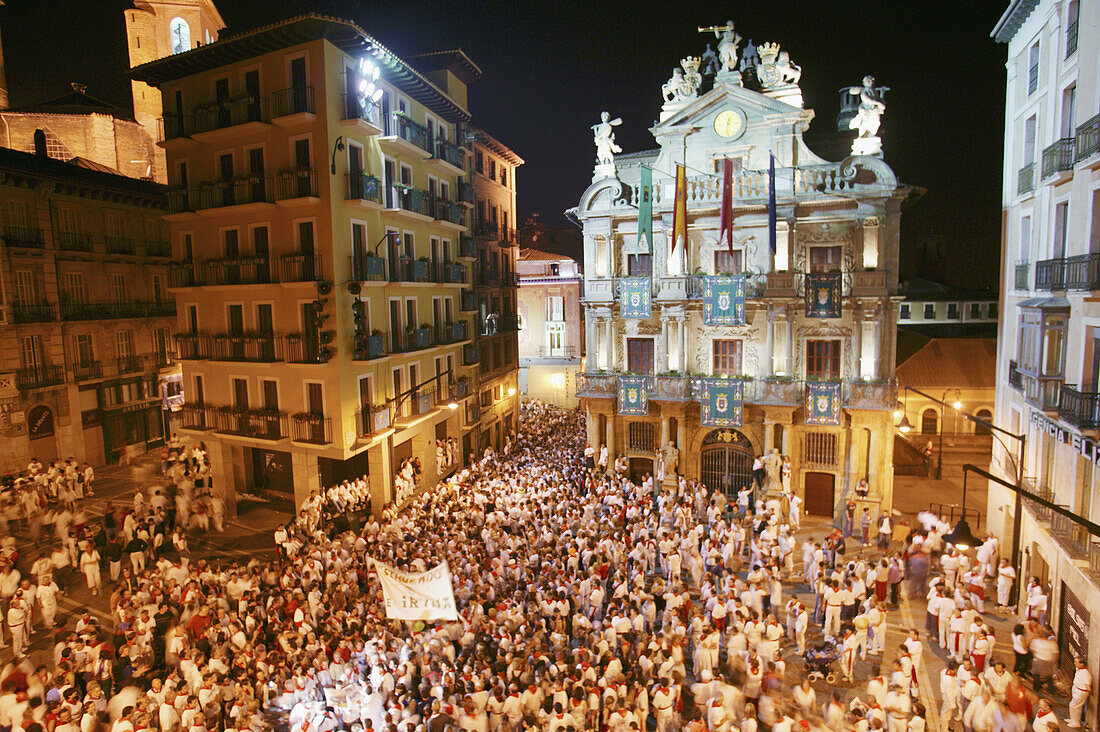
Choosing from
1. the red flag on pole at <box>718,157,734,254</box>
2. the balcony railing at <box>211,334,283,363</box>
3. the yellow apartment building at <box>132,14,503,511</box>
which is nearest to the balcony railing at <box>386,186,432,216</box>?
the yellow apartment building at <box>132,14,503,511</box>

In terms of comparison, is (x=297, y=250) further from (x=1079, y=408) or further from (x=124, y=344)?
(x=1079, y=408)

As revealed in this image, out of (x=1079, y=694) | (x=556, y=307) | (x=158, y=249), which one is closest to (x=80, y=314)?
(x=158, y=249)

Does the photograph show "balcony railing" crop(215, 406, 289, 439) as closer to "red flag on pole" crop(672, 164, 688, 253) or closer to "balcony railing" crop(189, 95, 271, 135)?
"balcony railing" crop(189, 95, 271, 135)

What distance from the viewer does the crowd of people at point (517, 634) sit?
12.6m

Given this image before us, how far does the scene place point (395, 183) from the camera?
27641 millimetres

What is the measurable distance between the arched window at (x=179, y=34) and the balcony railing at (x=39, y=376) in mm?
29779

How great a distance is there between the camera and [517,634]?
15.0 m

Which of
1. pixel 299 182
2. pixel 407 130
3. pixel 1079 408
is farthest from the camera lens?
pixel 407 130

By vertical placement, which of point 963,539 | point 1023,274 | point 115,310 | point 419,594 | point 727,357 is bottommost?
point 419,594

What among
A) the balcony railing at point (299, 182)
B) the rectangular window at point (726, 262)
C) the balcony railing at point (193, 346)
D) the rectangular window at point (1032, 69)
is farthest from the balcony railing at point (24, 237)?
the rectangular window at point (1032, 69)

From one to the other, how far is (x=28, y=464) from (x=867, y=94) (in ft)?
136

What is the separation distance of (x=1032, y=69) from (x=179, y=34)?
5431cm

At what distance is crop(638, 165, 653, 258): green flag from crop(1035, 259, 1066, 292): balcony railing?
1421 cm

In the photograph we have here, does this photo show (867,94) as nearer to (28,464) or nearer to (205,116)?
(205,116)
